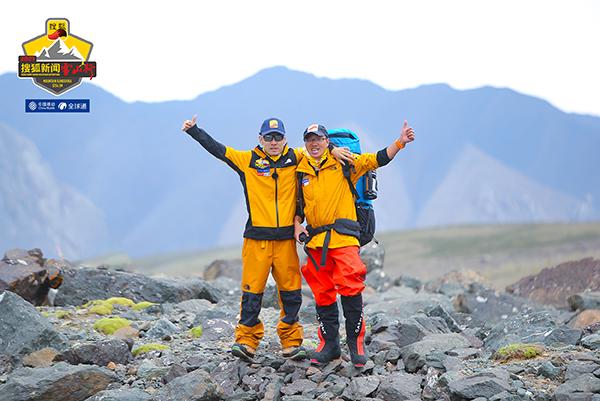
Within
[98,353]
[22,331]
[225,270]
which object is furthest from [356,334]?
[225,270]

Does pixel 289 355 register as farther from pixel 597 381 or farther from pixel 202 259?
pixel 202 259

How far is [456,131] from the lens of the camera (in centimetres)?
17188

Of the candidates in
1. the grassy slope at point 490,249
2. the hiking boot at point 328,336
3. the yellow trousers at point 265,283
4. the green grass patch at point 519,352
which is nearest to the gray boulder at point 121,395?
the yellow trousers at point 265,283

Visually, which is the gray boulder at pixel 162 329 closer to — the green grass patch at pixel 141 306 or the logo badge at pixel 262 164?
the green grass patch at pixel 141 306

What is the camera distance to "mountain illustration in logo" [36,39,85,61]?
18.9m

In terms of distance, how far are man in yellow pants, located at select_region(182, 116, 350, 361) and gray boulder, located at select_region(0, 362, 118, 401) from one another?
1748 mm

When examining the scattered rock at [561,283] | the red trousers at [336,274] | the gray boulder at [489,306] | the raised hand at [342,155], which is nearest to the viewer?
the red trousers at [336,274]

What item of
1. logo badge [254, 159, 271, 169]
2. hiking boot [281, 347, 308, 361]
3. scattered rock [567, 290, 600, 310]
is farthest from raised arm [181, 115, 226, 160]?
scattered rock [567, 290, 600, 310]

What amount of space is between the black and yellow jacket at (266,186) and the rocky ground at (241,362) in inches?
68.8

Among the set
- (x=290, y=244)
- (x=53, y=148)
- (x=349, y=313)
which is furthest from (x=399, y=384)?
(x=53, y=148)

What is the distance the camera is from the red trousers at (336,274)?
344 inches

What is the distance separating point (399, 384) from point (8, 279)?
8416 millimetres

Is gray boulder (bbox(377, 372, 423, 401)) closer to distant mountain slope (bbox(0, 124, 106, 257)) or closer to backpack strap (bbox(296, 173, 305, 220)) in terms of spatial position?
backpack strap (bbox(296, 173, 305, 220))

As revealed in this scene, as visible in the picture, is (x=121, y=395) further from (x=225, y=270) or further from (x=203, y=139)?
(x=225, y=270)
